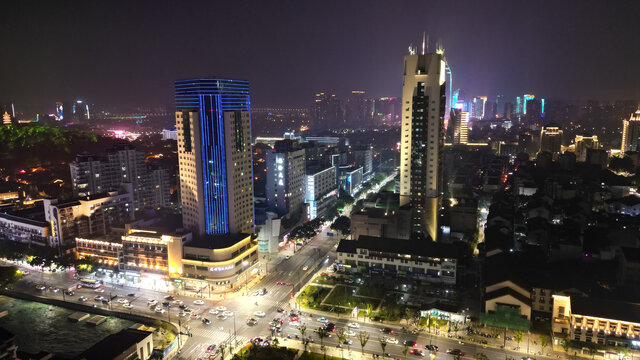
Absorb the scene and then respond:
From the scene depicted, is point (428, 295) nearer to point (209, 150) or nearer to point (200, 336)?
point (200, 336)

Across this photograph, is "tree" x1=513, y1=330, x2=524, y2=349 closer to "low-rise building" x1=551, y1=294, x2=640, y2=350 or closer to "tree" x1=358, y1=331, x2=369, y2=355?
"low-rise building" x1=551, y1=294, x2=640, y2=350

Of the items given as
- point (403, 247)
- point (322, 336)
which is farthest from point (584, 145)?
point (322, 336)

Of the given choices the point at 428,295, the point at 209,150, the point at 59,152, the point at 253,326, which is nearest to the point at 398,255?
the point at 428,295

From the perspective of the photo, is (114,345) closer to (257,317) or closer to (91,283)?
(257,317)

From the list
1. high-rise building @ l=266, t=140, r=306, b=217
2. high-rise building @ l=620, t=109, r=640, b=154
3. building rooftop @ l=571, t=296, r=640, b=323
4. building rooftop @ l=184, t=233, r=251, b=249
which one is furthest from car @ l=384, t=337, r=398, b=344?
high-rise building @ l=620, t=109, r=640, b=154

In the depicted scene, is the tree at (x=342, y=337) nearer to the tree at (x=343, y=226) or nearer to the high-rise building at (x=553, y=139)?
Answer: the tree at (x=343, y=226)

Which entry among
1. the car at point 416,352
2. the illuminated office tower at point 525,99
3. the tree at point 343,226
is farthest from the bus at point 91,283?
the illuminated office tower at point 525,99

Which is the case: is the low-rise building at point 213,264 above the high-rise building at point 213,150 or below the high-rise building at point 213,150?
below
